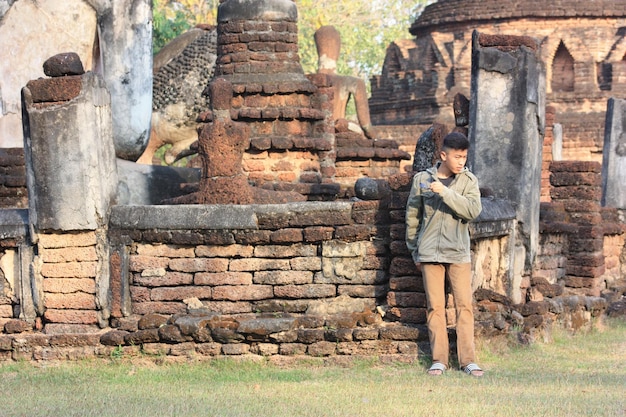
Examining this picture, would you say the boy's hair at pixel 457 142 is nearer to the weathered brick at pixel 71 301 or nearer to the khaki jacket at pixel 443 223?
the khaki jacket at pixel 443 223

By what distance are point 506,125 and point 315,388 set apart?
10.1 ft

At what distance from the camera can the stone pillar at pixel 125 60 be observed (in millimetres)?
8844

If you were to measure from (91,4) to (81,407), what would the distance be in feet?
13.7

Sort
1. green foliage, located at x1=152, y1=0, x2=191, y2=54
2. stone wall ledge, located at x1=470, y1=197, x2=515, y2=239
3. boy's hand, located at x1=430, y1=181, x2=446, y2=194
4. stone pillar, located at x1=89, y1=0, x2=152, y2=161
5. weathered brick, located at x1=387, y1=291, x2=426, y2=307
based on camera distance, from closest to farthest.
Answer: boy's hand, located at x1=430, y1=181, x2=446, y2=194, weathered brick, located at x1=387, y1=291, x2=426, y2=307, stone wall ledge, located at x1=470, y1=197, x2=515, y2=239, stone pillar, located at x1=89, y1=0, x2=152, y2=161, green foliage, located at x1=152, y1=0, x2=191, y2=54

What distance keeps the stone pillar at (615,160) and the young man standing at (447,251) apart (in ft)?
21.1

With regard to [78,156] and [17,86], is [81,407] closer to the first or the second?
[78,156]

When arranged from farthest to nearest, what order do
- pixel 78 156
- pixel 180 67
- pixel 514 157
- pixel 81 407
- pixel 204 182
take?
pixel 180 67 < pixel 514 157 < pixel 204 182 < pixel 78 156 < pixel 81 407

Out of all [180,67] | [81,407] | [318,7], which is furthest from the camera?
[318,7]

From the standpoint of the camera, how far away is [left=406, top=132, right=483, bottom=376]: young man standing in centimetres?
650

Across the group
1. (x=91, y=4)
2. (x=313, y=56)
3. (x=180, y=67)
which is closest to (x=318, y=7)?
(x=313, y=56)

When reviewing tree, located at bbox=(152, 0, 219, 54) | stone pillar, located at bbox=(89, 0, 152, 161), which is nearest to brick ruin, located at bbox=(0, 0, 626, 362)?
stone pillar, located at bbox=(89, 0, 152, 161)

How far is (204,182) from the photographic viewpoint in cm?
764

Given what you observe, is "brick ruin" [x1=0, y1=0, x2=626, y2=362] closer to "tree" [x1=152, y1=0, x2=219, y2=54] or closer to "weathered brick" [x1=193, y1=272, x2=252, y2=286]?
"weathered brick" [x1=193, y1=272, x2=252, y2=286]

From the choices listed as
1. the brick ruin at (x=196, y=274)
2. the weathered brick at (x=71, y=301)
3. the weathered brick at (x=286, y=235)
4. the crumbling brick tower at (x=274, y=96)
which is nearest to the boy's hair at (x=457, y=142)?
the brick ruin at (x=196, y=274)
